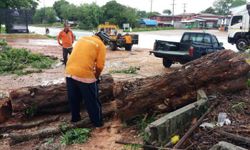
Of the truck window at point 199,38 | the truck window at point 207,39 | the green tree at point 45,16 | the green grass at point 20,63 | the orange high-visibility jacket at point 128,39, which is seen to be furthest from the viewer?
the green tree at point 45,16

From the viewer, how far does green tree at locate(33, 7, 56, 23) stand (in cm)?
10528

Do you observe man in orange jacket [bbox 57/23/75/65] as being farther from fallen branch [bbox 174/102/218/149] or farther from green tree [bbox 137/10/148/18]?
green tree [bbox 137/10/148/18]

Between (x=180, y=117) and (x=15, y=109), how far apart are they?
109 inches

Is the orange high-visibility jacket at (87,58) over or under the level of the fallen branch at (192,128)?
over

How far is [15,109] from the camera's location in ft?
19.3

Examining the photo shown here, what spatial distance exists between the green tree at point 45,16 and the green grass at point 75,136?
338 ft

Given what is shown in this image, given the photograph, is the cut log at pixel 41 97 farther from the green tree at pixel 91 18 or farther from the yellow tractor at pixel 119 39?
the green tree at pixel 91 18

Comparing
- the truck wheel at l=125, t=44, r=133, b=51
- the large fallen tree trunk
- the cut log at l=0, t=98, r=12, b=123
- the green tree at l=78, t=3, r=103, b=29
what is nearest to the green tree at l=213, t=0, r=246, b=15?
the green tree at l=78, t=3, r=103, b=29

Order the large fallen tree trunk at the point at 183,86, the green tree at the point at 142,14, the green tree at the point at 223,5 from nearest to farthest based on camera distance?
1. the large fallen tree trunk at the point at 183,86
2. the green tree at the point at 223,5
3. the green tree at the point at 142,14

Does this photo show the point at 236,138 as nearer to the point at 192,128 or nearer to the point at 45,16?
the point at 192,128

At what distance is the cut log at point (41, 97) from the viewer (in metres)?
5.84

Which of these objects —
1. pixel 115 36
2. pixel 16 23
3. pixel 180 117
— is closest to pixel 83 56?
pixel 180 117

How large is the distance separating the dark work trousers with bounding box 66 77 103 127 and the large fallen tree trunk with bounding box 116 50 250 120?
15.2 inches

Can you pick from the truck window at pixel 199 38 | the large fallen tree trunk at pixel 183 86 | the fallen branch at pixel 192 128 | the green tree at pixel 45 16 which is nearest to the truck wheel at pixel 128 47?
the truck window at pixel 199 38
